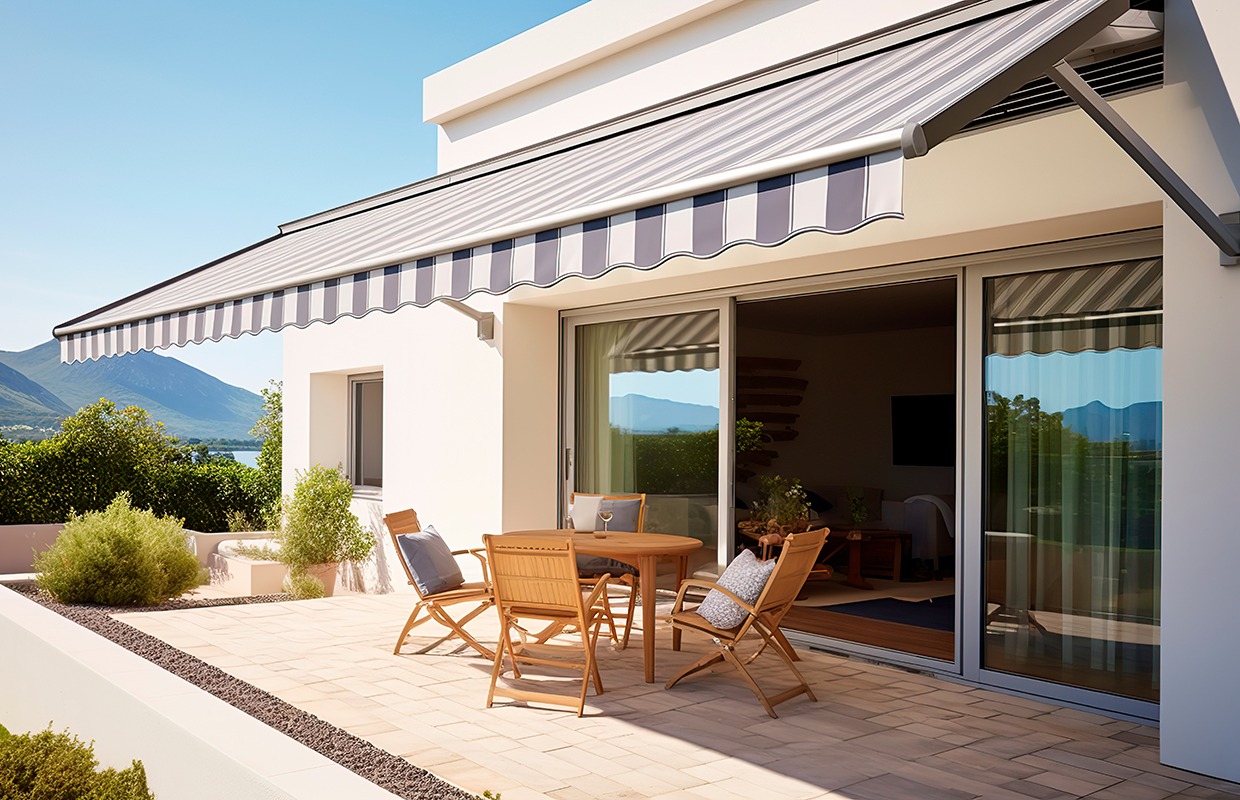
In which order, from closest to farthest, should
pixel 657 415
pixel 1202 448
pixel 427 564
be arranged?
pixel 1202 448 < pixel 427 564 < pixel 657 415

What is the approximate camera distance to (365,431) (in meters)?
14.5

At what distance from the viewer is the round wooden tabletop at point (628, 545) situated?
23.0 ft

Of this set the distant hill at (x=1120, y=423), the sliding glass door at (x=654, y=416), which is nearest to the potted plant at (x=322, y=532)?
the sliding glass door at (x=654, y=416)

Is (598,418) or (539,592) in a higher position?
(598,418)

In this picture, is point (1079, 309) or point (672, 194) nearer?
point (672, 194)

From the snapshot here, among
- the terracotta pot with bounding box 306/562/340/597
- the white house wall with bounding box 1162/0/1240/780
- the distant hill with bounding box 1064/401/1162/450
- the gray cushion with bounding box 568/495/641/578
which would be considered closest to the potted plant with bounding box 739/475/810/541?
the gray cushion with bounding box 568/495/641/578

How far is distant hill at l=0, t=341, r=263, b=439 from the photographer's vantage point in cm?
4631

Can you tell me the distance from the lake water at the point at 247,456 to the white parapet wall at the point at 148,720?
10.1 meters

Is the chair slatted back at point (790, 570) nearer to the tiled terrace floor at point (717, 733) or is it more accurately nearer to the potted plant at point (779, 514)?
the tiled terrace floor at point (717, 733)

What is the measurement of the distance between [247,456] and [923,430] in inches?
493

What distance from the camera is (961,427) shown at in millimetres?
7059

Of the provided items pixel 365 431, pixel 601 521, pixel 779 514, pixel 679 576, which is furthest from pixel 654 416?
pixel 365 431

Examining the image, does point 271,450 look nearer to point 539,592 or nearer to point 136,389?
point 539,592

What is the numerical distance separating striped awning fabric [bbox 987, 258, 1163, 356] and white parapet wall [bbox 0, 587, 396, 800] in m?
5.25
